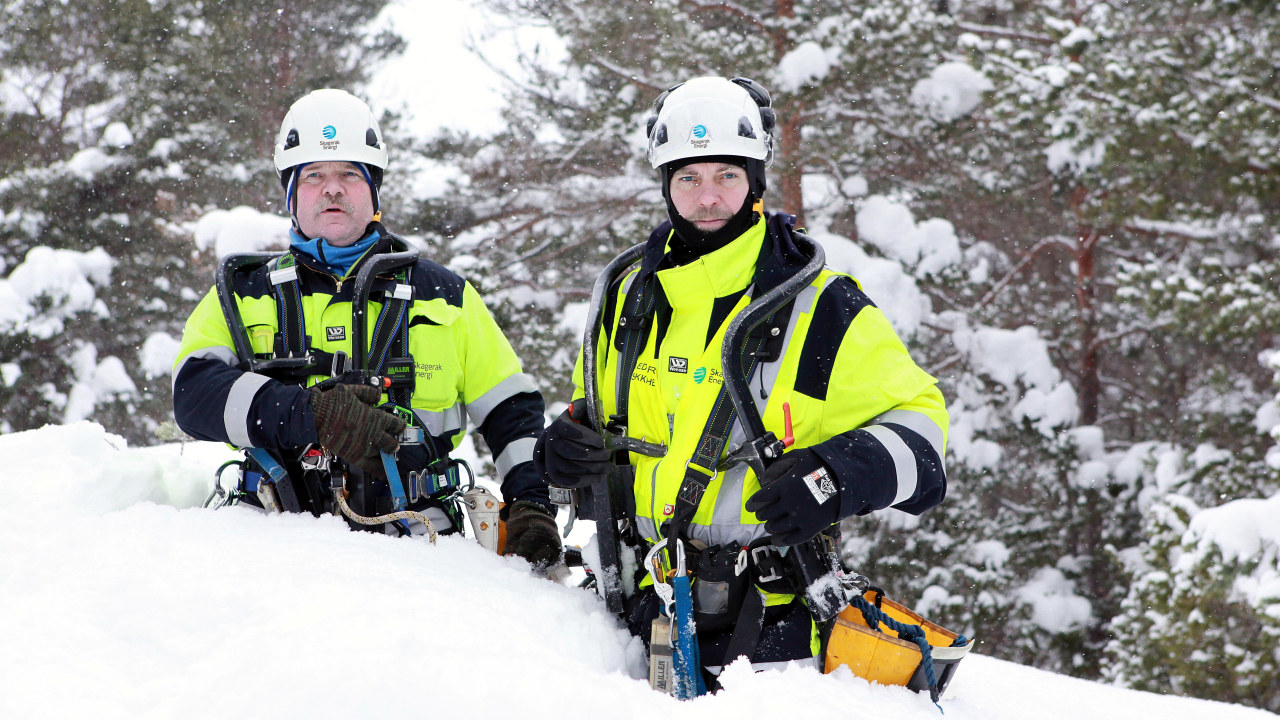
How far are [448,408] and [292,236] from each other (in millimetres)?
890

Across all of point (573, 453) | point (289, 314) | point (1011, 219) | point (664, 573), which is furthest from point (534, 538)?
point (1011, 219)

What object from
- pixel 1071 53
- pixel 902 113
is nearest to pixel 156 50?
pixel 902 113

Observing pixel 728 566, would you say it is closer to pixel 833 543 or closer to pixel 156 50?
pixel 833 543

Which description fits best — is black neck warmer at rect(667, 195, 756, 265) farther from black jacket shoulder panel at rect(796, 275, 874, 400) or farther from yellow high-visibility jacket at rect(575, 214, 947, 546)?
black jacket shoulder panel at rect(796, 275, 874, 400)

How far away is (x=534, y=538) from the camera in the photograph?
140 inches

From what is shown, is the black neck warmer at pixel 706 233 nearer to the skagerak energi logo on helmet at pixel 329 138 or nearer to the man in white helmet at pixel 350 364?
the man in white helmet at pixel 350 364

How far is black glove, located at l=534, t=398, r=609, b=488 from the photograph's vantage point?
116 inches

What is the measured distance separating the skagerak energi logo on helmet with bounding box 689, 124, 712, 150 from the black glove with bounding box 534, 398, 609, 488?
2.98 feet

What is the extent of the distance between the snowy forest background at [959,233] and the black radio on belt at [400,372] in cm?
723

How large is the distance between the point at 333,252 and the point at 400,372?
20.9 inches

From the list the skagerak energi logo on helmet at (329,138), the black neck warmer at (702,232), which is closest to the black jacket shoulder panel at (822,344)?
the black neck warmer at (702,232)

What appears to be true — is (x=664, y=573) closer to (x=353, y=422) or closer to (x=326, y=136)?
(x=353, y=422)

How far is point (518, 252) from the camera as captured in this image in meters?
13.5

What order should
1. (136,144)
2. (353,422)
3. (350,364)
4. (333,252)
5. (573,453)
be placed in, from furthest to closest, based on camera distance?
(136,144)
(333,252)
(350,364)
(353,422)
(573,453)
